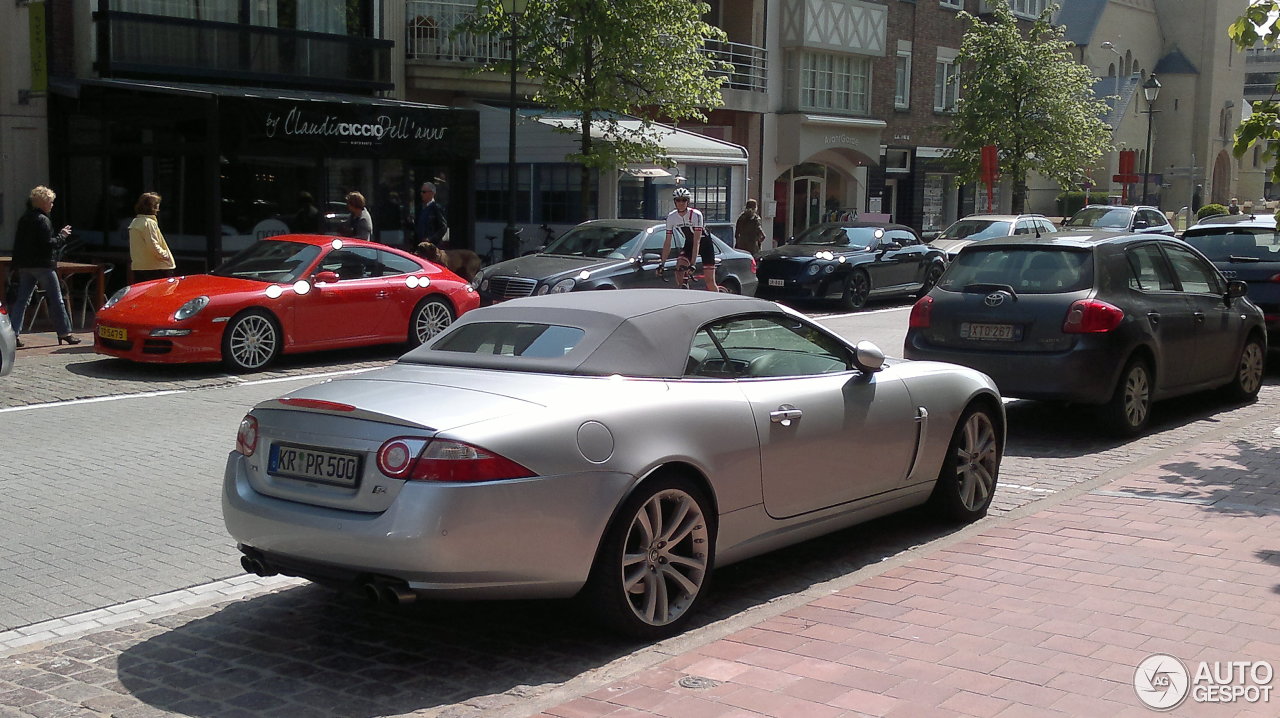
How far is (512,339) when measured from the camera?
5871mm

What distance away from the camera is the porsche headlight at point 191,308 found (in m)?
13.0

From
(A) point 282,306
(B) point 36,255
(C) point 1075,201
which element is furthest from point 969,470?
(C) point 1075,201

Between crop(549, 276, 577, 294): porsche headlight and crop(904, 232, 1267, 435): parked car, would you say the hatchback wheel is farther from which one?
crop(549, 276, 577, 294): porsche headlight

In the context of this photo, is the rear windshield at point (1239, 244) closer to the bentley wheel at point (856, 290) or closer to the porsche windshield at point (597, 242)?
the porsche windshield at point (597, 242)

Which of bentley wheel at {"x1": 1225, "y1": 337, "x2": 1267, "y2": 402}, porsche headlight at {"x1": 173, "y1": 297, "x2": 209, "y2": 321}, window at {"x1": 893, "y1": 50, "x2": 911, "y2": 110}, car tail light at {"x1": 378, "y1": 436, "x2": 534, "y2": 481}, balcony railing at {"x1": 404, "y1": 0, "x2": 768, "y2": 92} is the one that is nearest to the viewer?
car tail light at {"x1": 378, "y1": 436, "x2": 534, "y2": 481}

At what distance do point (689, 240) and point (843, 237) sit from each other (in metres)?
5.83

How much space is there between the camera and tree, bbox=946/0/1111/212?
119ft

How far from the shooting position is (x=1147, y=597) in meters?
5.62

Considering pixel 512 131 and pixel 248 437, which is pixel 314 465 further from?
pixel 512 131

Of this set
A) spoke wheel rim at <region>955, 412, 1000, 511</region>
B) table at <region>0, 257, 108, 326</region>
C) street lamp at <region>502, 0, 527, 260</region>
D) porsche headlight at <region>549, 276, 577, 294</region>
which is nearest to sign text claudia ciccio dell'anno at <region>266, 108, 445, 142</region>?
street lamp at <region>502, 0, 527, 260</region>

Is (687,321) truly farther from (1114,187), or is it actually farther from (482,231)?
(1114,187)

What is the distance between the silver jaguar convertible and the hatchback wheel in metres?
3.62

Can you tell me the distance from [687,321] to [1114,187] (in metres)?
57.0

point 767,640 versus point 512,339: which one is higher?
point 512,339
